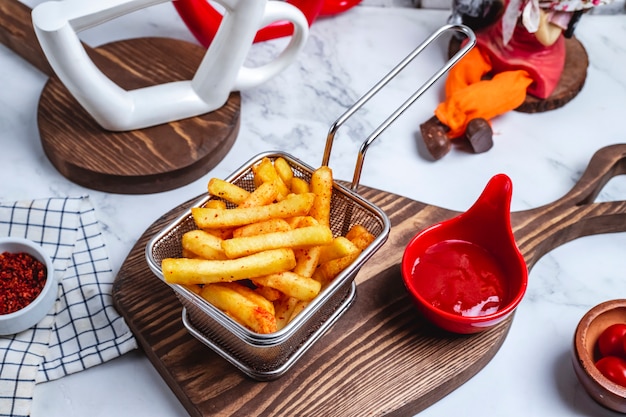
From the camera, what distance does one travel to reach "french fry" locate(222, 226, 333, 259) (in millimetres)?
1173

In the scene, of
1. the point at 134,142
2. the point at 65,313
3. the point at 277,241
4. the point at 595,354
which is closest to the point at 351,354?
the point at 277,241

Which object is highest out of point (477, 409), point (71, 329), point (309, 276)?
point (309, 276)

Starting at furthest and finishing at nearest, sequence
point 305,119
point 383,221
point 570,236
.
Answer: point 305,119 < point 570,236 < point 383,221

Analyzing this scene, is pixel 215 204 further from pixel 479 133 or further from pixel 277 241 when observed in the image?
pixel 479 133

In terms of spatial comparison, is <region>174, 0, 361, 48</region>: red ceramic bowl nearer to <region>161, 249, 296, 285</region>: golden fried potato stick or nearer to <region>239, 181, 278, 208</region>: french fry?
<region>239, 181, 278, 208</region>: french fry

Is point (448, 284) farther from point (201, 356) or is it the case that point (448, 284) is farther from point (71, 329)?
point (71, 329)

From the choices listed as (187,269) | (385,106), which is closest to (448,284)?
(187,269)

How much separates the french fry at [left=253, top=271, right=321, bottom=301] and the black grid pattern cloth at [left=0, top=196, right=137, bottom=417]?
0.37 m

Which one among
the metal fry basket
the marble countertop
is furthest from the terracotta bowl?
the metal fry basket

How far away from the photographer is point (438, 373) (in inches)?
53.3

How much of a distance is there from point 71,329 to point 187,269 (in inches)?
15.8

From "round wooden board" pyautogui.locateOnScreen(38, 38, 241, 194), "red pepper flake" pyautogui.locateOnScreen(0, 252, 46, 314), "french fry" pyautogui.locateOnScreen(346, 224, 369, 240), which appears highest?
"french fry" pyautogui.locateOnScreen(346, 224, 369, 240)

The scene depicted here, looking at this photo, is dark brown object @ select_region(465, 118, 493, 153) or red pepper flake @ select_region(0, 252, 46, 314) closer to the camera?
red pepper flake @ select_region(0, 252, 46, 314)

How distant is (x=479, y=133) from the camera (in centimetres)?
173
